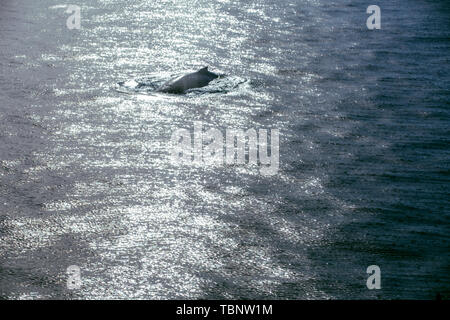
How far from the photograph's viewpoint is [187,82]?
9.65 metres

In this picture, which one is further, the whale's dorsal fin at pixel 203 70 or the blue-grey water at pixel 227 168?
the whale's dorsal fin at pixel 203 70

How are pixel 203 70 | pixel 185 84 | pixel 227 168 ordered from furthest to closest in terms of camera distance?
pixel 203 70, pixel 185 84, pixel 227 168

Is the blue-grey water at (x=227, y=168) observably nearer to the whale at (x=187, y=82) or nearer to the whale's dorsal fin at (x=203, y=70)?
the whale at (x=187, y=82)

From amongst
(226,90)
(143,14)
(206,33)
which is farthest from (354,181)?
(143,14)

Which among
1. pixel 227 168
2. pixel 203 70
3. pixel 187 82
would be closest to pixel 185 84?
pixel 187 82

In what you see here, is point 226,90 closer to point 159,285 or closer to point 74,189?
point 74,189

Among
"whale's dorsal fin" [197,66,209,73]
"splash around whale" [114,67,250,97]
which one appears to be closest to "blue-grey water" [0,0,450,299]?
"splash around whale" [114,67,250,97]

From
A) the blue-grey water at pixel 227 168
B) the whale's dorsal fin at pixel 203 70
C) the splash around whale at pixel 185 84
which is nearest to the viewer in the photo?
the blue-grey water at pixel 227 168

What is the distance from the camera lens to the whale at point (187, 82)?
31.3ft

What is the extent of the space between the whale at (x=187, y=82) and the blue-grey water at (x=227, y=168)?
8.6 inches

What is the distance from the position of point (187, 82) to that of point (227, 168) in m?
2.64

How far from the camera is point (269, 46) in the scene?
1169 centimetres

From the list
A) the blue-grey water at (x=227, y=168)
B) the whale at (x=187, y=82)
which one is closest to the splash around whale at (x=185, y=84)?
the whale at (x=187, y=82)

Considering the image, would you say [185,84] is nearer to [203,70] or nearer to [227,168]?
[203,70]
